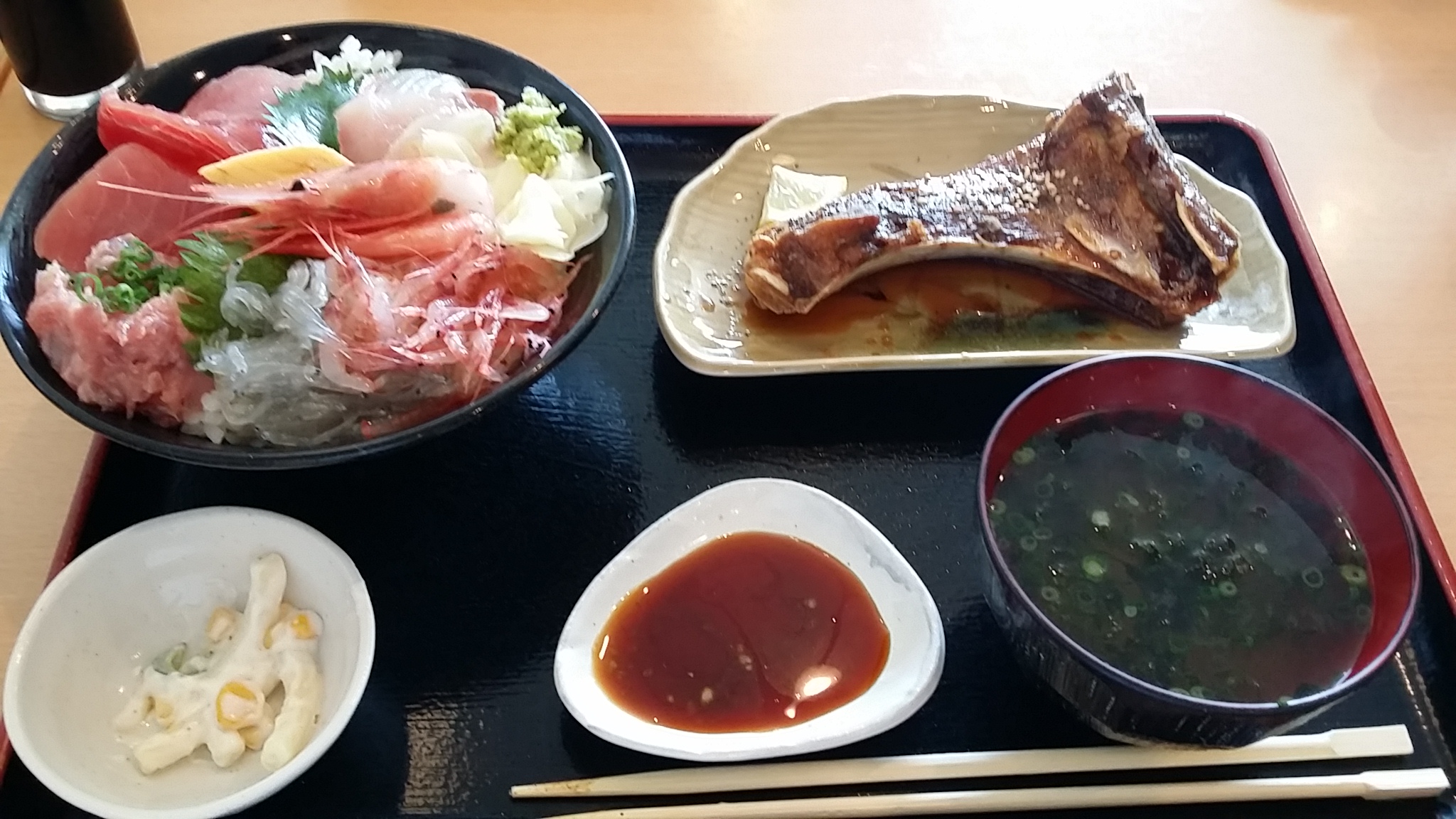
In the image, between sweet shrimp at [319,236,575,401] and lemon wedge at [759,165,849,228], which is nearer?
sweet shrimp at [319,236,575,401]

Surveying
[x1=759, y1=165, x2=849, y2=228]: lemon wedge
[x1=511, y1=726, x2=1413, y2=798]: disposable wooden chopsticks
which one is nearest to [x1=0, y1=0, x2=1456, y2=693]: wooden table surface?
[x1=759, y1=165, x2=849, y2=228]: lemon wedge

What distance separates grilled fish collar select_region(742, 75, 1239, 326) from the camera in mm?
1486

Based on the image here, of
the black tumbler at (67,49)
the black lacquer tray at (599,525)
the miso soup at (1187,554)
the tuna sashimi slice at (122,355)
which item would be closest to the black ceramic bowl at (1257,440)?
the miso soup at (1187,554)

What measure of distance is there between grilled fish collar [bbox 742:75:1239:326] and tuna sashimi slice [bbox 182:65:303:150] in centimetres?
71

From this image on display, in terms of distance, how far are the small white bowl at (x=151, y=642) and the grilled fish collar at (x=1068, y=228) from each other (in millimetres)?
723

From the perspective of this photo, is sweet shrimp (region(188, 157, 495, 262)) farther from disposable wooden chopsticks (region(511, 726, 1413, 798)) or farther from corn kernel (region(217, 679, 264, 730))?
disposable wooden chopsticks (region(511, 726, 1413, 798))

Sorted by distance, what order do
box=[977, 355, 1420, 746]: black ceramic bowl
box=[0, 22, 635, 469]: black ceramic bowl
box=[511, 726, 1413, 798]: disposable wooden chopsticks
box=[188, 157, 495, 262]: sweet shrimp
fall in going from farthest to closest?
box=[188, 157, 495, 262]: sweet shrimp
box=[0, 22, 635, 469]: black ceramic bowl
box=[511, 726, 1413, 798]: disposable wooden chopsticks
box=[977, 355, 1420, 746]: black ceramic bowl

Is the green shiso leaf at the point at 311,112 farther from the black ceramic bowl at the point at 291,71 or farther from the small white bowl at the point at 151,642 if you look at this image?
the small white bowl at the point at 151,642

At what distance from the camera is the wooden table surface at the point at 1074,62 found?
1.76m

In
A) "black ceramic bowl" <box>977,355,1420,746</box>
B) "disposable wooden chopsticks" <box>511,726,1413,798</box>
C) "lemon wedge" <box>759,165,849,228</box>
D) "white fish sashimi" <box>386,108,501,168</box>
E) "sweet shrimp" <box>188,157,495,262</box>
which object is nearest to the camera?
"black ceramic bowl" <box>977,355,1420,746</box>

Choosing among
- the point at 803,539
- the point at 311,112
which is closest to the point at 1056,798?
the point at 803,539

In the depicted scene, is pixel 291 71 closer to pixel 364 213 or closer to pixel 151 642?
pixel 364 213

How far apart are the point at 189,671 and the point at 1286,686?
1.11 metres

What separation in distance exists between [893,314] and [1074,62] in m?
0.88
